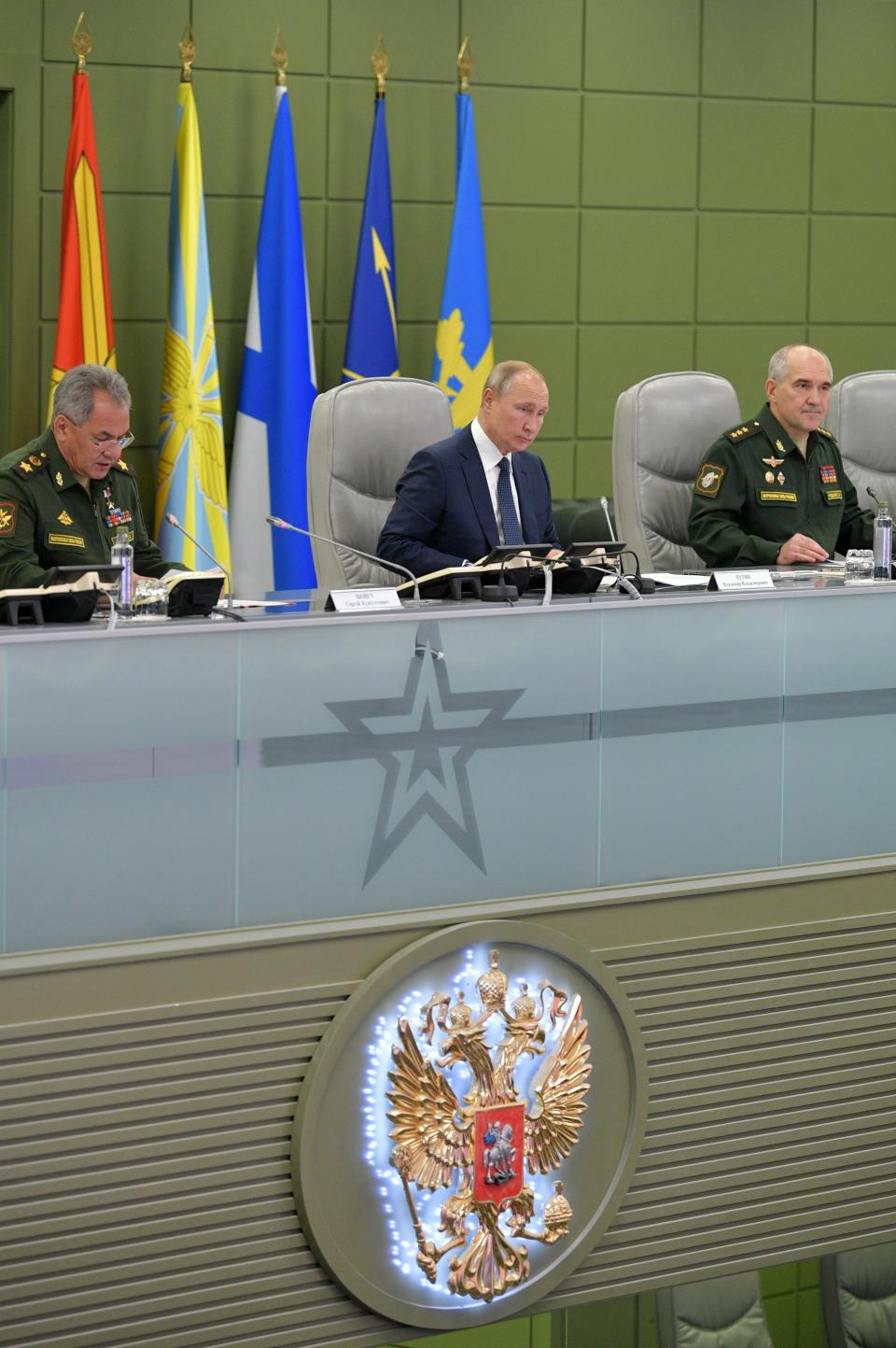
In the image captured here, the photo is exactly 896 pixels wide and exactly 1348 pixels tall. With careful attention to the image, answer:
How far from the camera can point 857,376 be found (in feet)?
15.0

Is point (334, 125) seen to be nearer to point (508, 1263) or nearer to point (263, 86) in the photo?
point (263, 86)

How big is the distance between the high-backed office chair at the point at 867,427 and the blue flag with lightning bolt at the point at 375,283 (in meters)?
1.44

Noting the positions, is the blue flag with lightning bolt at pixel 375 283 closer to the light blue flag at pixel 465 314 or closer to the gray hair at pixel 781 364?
the light blue flag at pixel 465 314

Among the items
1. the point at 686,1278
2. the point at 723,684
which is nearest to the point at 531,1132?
the point at 686,1278

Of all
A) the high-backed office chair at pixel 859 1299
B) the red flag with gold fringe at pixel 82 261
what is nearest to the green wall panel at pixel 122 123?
the red flag with gold fringe at pixel 82 261

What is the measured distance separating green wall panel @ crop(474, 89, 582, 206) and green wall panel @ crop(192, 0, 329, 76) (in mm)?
576

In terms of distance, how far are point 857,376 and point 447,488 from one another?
1.40 metres

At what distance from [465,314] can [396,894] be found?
3.15m

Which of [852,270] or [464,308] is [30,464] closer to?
[464,308]

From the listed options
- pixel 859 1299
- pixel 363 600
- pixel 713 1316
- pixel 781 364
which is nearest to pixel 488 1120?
pixel 363 600

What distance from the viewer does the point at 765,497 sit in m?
4.21

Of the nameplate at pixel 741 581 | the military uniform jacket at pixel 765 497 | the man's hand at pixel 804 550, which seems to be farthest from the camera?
the military uniform jacket at pixel 765 497

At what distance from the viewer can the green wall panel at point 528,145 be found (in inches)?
220

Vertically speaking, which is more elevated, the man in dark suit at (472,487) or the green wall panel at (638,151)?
the green wall panel at (638,151)
